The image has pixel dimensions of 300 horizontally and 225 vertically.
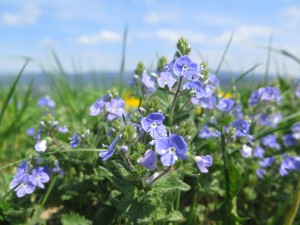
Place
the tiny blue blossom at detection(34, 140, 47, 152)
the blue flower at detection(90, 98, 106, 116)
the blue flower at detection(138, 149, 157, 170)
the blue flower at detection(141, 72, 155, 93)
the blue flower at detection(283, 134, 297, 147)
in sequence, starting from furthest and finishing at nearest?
the blue flower at detection(283, 134, 297, 147), the blue flower at detection(141, 72, 155, 93), the blue flower at detection(90, 98, 106, 116), the tiny blue blossom at detection(34, 140, 47, 152), the blue flower at detection(138, 149, 157, 170)

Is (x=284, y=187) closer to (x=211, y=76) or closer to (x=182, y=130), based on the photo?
(x=211, y=76)

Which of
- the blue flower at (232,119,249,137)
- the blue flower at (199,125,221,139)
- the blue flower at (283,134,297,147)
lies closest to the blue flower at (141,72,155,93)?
the blue flower at (199,125,221,139)

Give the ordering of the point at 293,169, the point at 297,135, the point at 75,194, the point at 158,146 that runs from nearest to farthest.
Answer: the point at 158,146 → the point at 75,194 → the point at 293,169 → the point at 297,135

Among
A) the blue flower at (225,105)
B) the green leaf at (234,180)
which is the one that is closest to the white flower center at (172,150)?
the green leaf at (234,180)

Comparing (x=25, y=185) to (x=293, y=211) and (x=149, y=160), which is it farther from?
(x=293, y=211)

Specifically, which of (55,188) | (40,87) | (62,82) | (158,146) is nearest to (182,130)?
(158,146)

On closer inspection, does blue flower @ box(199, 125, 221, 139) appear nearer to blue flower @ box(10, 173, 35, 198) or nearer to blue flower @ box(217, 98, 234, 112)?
blue flower @ box(217, 98, 234, 112)
